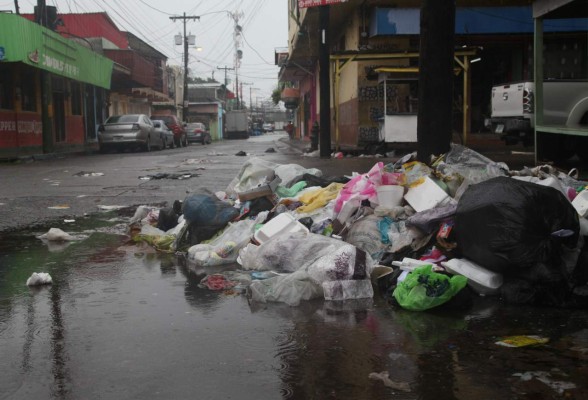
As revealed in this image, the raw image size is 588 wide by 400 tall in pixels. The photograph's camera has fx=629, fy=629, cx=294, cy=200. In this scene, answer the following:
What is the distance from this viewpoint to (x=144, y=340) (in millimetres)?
3416

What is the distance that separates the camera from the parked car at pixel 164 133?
30803 mm

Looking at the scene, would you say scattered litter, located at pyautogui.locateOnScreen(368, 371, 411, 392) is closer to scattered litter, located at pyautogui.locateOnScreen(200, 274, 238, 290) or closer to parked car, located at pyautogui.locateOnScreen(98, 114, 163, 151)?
scattered litter, located at pyautogui.locateOnScreen(200, 274, 238, 290)

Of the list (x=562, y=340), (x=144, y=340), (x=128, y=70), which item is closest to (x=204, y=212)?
(x=144, y=340)

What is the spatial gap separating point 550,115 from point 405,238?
8840mm

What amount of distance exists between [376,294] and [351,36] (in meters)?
19.3

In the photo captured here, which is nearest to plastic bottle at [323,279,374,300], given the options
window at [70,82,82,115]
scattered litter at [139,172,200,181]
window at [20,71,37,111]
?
scattered litter at [139,172,200,181]

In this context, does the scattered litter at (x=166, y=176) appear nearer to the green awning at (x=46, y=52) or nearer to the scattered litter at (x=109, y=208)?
the scattered litter at (x=109, y=208)

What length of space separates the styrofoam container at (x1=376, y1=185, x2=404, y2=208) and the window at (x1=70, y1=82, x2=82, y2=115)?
27691 millimetres

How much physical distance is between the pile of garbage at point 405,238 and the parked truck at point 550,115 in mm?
3509

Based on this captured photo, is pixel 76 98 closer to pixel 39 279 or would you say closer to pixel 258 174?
pixel 258 174

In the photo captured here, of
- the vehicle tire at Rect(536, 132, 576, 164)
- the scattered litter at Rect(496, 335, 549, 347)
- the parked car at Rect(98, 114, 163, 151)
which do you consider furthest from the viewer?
the parked car at Rect(98, 114, 163, 151)

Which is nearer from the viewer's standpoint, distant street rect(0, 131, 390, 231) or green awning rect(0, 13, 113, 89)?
distant street rect(0, 131, 390, 231)

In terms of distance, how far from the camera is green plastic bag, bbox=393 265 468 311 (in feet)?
12.8

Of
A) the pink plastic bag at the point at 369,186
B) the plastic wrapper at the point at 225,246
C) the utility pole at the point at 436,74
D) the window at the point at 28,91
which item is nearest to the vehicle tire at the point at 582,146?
the utility pole at the point at 436,74
